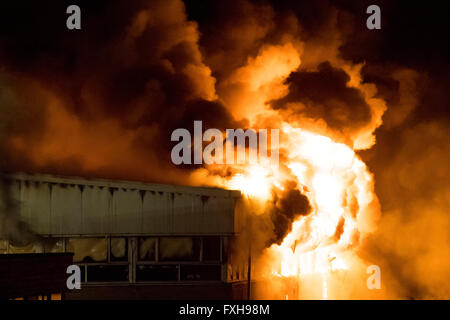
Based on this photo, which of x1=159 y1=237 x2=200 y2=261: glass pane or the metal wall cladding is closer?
the metal wall cladding

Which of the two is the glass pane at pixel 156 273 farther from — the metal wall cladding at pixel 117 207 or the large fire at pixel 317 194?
the large fire at pixel 317 194

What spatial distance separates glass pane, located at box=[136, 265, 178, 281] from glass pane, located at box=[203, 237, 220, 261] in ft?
4.41

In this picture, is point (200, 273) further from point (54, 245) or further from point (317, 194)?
point (317, 194)

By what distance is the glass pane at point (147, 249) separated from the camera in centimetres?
2928

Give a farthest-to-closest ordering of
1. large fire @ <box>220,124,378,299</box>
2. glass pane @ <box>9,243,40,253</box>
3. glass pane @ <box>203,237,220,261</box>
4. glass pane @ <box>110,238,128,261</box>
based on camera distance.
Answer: large fire @ <box>220,124,378,299</box>
glass pane @ <box>9,243,40,253</box>
glass pane @ <box>110,238,128,261</box>
glass pane @ <box>203,237,220,261</box>

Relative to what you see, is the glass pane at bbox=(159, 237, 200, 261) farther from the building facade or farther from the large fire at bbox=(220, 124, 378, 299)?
the large fire at bbox=(220, 124, 378, 299)

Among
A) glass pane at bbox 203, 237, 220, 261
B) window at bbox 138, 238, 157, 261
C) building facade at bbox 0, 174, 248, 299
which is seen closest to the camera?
building facade at bbox 0, 174, 248, 299

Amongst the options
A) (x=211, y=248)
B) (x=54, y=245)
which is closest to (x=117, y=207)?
(x=54, y=245)

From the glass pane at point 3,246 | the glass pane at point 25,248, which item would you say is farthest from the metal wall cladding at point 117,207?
the glass pane at point 3,246

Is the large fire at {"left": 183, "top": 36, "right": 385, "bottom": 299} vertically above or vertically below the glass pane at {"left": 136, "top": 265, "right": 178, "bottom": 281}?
above

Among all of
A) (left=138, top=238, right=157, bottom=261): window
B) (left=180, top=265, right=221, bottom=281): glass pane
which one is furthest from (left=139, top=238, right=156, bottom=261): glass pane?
(left=180, top=265, right=221, bottom=281): glass pane

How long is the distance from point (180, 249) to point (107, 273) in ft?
10.4

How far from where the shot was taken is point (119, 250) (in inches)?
1158

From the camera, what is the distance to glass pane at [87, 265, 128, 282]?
95.8 ft
